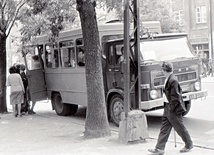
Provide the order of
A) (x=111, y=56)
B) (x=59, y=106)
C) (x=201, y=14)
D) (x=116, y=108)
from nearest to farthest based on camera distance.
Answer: (x=116, y=108), (x=111, y=56), (x=59, y=106), (x=201, y=14)

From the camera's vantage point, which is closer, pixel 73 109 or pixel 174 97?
pixel 174 97

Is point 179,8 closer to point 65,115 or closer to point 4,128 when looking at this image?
point 65,115

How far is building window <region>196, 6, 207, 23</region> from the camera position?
3784cm

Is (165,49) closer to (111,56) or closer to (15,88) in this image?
(111,56)

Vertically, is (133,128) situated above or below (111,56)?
below

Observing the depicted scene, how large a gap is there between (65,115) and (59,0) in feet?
14.2

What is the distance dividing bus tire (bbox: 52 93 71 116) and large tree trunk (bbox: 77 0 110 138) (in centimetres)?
435

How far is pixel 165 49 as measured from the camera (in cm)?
1061

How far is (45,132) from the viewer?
1073cm

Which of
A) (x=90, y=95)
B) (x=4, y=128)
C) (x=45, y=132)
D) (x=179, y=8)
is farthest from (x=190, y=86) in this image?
(x=179, y=8)

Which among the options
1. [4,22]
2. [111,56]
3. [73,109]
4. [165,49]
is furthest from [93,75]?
[4,22]

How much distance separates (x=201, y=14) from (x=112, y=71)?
96.1 feet

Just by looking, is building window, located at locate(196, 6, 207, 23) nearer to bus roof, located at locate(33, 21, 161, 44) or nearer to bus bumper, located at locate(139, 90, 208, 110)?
bus roof, located at locate(33, 21, 161, 44)

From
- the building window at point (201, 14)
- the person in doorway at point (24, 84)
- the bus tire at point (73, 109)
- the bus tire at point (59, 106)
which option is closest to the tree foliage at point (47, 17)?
the person in doorway at point (24, 84)
